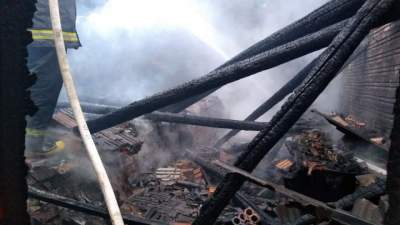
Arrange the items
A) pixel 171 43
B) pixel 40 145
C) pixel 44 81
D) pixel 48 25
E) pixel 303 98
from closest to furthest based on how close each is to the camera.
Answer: pixel 303 98 → pixel 48 25 → pixel 44 81 → pixel 40 145 → pixel 171 43

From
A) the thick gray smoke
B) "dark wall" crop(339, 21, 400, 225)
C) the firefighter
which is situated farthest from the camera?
the thick gray smoke

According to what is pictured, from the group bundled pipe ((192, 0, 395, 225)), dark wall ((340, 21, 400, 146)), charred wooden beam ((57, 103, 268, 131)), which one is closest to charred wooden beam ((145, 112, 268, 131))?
charred wooden beam ((57, 103, 268, 131))

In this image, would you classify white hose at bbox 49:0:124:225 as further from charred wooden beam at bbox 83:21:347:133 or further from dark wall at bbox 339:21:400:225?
dark wall at bbox 339:21:400:225

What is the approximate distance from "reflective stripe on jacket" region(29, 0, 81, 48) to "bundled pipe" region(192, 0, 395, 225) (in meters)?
2.96

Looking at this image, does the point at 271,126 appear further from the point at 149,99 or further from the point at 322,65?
the point at 149,99

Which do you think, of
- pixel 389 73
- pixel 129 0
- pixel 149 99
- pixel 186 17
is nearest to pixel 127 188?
pixel 149 99

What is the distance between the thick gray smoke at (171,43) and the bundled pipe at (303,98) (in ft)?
31.8

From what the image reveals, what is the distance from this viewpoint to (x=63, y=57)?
5.75ft

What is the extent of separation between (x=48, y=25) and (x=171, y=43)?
1371 centimetres

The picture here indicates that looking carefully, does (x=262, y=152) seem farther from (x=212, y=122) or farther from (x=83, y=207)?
(x=212, y=122)

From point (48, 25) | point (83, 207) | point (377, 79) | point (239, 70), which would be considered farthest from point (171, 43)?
point (239, 70)

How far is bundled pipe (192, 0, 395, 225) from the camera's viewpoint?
198 cm

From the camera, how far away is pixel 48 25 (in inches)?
149

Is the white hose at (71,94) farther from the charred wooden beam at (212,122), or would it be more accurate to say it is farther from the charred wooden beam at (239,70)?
the charred wooden beam at (212,122)
